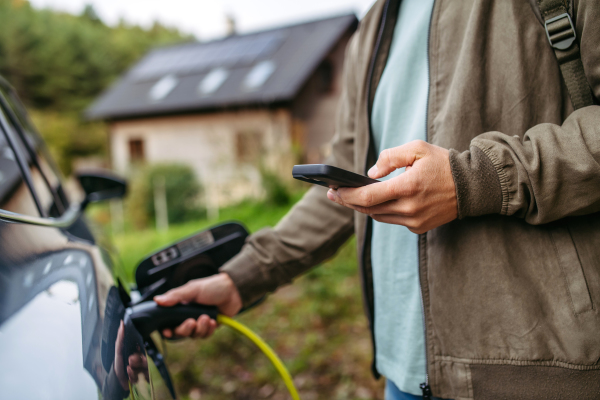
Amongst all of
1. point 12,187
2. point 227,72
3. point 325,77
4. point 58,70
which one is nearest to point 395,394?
point 12,187

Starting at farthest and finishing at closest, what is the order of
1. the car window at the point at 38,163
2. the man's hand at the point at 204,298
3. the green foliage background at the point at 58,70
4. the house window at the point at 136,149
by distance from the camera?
the green foliage background at the point at 58,70 → the house window at the point at 136,149 → the car window at the point at 38,163 → the man's hand at the point at 204,298

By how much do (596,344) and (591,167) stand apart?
341mm

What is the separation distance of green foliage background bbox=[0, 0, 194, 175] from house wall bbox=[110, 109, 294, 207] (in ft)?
42.5

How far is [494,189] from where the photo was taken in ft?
2.89

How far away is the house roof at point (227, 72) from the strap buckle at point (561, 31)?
48.6 feet

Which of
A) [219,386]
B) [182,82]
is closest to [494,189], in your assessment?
[219,386]

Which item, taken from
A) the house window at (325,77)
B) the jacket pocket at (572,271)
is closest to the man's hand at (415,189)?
the jacket pocket at (572,271)

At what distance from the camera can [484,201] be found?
88cm

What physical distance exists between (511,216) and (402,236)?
0.29 m

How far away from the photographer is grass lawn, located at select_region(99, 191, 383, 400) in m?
3.03

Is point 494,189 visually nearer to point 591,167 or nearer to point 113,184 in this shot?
point 591,167

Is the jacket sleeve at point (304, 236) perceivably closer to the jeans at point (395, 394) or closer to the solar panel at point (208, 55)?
the jeans at point (395, 394)

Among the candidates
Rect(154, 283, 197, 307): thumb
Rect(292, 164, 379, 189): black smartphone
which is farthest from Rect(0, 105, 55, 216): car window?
Rect(292, 164, 379, 189): black smartphone

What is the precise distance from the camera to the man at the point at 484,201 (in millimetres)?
861
